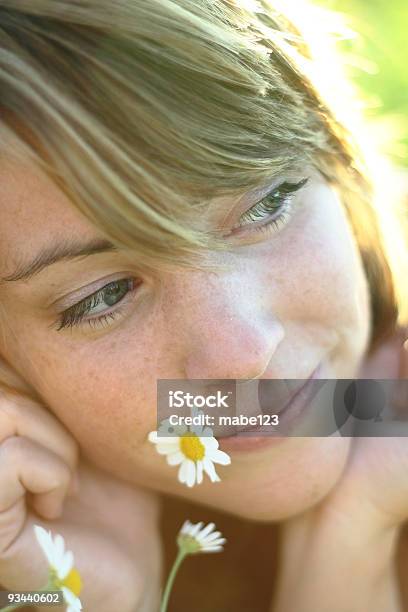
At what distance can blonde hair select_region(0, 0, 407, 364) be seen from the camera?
113 centimetres

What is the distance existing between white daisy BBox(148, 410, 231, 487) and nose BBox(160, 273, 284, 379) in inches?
4.1

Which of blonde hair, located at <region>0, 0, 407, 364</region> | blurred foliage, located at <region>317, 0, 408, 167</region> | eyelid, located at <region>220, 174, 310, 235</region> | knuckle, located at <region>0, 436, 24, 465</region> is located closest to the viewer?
blonde hair, located at <region>0, 0, 407, 364</region>

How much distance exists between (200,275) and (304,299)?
192 millimetres

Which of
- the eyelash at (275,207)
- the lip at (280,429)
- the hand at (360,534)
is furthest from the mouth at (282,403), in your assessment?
the eyelash at (275,207)

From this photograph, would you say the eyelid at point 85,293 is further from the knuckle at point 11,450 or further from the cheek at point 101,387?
the knuckle at point 11,450

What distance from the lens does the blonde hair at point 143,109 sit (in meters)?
1.13

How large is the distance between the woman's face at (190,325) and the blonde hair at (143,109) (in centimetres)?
4

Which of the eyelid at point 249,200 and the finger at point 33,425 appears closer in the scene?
the eyelid at point 249,200

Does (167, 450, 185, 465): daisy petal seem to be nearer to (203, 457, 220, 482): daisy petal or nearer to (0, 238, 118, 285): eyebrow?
(203, 457, 220, 482): daisy petal

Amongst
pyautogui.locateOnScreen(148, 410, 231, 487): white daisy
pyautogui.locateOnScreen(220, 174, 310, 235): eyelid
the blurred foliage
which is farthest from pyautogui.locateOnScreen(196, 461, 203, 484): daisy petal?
the blurred foliage

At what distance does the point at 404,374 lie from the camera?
1550 millimetres

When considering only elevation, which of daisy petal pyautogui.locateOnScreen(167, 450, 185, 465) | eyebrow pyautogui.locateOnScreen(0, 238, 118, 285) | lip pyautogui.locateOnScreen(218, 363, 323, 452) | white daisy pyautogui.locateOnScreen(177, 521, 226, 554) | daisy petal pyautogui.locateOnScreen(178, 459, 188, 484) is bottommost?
white daisy pyautogui.locateOnScreen(177, 521, 226, 554)

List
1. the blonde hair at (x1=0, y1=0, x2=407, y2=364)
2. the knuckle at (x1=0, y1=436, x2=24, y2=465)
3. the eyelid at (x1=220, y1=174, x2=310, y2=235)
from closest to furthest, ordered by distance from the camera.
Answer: the blonde hair at (x1=0, y1=0, x2=407, y2=364)
the eyelid at (x1=220, y1=174, x2=310, y2=235)
the knuckle at (x1=0, y1=436, x2=24, y2=465)

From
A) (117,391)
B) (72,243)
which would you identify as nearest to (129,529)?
(117,391)
